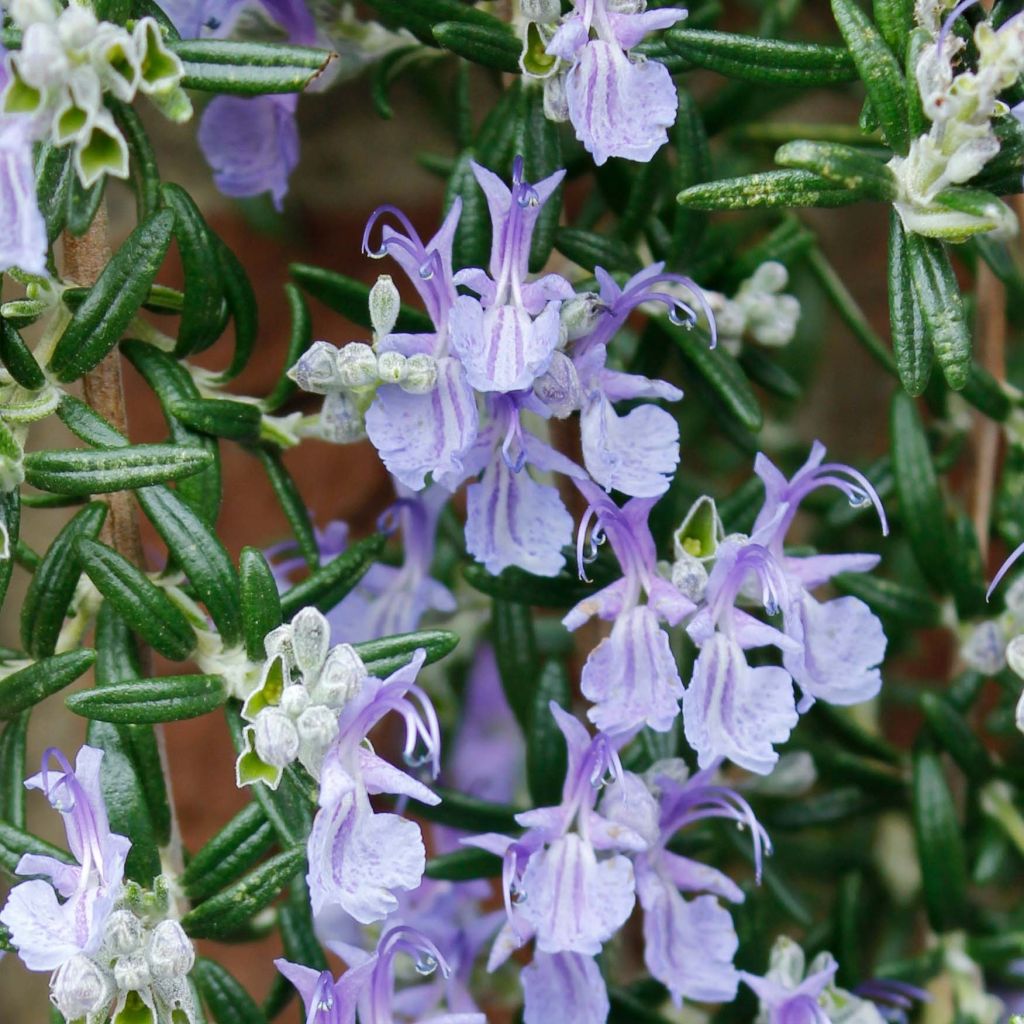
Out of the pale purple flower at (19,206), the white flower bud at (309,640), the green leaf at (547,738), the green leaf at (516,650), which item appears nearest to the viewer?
the pale purple flower at (19,206)

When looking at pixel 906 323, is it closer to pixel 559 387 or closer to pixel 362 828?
pixel 559 387

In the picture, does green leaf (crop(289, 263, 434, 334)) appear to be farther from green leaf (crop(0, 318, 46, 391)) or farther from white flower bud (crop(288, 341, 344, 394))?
green leaf (crop(0, 318, 46, 391))

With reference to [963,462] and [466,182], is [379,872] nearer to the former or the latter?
[466,182]

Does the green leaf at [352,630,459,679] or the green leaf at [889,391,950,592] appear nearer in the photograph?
the green leaf at [352,630,459,679]

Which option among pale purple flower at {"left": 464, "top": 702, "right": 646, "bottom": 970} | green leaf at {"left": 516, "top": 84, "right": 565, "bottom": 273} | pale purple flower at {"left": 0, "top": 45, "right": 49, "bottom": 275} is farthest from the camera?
green leaf at {"left": 516, "top": 84, "right": 565, "bottom": 273}

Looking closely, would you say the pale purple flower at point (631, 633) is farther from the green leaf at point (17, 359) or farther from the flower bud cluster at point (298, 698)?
the green leaf at point (17, 359)

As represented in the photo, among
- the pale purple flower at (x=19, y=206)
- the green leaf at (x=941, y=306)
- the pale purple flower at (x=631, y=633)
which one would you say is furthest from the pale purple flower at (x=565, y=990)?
the pale purple flower at (x=19, y=206)

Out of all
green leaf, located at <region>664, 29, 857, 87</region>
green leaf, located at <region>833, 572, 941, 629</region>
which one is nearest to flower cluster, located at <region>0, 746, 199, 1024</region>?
green leaf, located at <region>664, 29, 857, 87</region>
